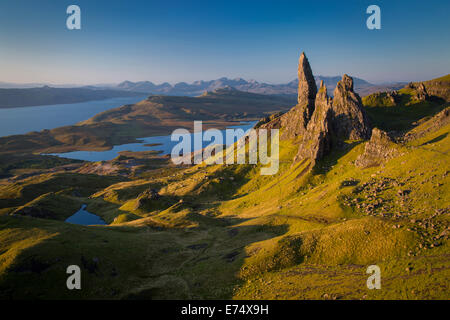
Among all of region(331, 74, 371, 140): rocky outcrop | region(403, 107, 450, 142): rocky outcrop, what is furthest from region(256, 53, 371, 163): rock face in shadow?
region(403, 107, 450, 142): rocky outcrop

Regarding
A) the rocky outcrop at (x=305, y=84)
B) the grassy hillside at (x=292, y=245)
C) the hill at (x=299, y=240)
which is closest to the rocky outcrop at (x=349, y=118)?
the hill at (x=299, y=240)

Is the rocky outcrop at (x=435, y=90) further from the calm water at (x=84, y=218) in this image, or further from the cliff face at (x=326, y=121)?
the calm water at (x=84, y=218)

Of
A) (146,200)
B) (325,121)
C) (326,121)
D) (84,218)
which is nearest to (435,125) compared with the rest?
(326,121)

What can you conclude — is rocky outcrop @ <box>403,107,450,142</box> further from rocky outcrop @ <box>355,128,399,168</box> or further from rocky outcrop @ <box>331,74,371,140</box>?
rocky outcrop @ <box>331,74,371,140</box>

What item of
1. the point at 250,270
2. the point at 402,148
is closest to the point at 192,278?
the point at 250,270

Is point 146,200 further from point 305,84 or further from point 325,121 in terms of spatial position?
point 305,84

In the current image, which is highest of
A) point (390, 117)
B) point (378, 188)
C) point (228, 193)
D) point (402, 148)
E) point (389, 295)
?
point (390, 117)
